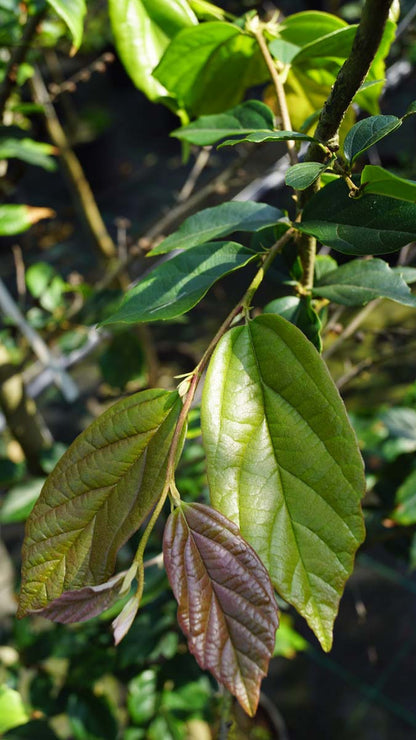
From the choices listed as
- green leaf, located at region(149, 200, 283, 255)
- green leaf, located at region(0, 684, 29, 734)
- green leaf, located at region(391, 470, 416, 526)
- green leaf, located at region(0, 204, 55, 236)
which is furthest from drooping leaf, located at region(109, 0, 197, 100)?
green leaf, located at region(0, 684, 29, 734)

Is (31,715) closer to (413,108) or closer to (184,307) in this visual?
(184,307)

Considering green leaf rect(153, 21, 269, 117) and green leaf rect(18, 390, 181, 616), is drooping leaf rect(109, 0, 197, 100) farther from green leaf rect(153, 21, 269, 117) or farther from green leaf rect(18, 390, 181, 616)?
green leaf rect(18, 390, 181, 616)

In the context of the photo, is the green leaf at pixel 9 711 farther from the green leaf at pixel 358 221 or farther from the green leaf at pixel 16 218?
the green leaf at pixel 358 221

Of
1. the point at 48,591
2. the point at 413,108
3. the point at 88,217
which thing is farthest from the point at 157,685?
the point at 88,217

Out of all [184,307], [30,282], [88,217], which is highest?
[184,307]

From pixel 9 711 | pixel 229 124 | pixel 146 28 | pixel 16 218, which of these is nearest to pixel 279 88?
pixel 229 124

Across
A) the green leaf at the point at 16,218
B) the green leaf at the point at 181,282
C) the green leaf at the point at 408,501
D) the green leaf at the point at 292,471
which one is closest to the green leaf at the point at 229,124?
the green leaf at the point at 181,282
